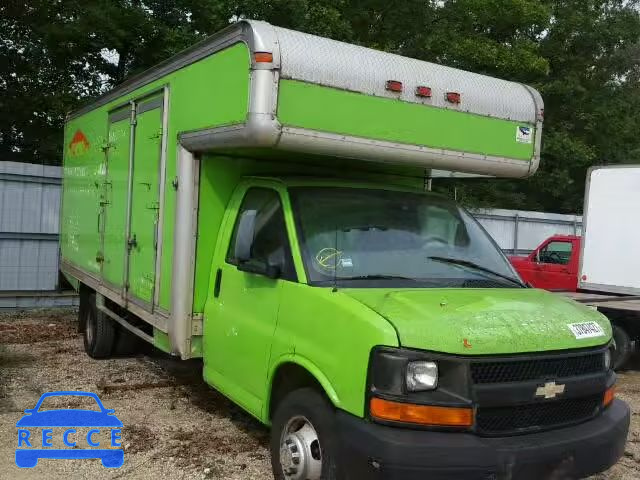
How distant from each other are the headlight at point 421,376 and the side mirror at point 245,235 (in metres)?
1.57

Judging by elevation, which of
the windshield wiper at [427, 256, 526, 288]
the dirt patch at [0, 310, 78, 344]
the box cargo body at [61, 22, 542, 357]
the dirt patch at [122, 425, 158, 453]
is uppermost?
the box cargo body at [61, 22, 542, 357]

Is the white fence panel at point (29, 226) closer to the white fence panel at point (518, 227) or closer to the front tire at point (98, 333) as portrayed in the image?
the front tire at point (98, 333)

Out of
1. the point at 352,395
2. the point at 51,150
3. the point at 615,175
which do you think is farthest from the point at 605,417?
the point at 51,150

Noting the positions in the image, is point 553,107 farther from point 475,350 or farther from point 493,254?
point 475,350

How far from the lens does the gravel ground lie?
4383 mm

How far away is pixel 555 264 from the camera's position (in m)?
11.8

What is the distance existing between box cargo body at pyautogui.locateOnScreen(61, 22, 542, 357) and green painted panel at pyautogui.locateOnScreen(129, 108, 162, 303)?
2 cm

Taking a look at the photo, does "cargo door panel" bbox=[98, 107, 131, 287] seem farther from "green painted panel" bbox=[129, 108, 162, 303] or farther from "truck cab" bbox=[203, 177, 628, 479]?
"truck cab" bbox=[203, 177, 628, 479]

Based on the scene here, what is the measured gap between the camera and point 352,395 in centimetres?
318

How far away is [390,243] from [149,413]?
2864mm

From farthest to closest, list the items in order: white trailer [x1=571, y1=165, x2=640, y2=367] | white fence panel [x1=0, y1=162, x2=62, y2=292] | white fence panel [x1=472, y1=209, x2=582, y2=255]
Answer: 1. white fence panel [x1=472, y1=209, x2=582, y2=255]
2. white fence panel [x1=0, y1=162, x2=62, y2=292]
3. white trailer [x1=571, y1=165, x2=640, y2=367]

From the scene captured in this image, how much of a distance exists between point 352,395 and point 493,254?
188 cm

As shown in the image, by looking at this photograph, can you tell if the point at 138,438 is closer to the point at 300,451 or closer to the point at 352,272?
the point at 300,451

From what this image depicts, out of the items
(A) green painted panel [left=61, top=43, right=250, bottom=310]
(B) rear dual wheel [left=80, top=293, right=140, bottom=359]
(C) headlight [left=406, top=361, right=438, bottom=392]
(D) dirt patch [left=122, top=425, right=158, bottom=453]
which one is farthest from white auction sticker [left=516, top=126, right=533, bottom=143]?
(B) rear dual wheel [left=80, top=293, right=140, bottom=359]
